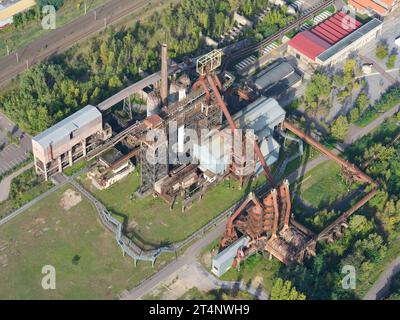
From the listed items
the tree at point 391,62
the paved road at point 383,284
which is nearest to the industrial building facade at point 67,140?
the paved road at point 383,284

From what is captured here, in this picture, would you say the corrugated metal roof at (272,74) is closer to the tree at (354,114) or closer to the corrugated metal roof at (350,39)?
the corrugated metal roof at (350,39)

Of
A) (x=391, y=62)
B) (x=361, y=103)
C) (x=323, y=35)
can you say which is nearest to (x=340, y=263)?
(x=361, y=103)

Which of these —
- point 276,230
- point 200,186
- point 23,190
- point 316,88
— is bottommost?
point 23,190

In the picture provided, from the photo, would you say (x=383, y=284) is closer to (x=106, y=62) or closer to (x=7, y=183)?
(x=7, y=183)

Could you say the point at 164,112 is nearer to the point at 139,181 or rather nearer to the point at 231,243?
the point at 139,181

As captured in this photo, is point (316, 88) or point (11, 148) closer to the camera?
point (11, 148)
